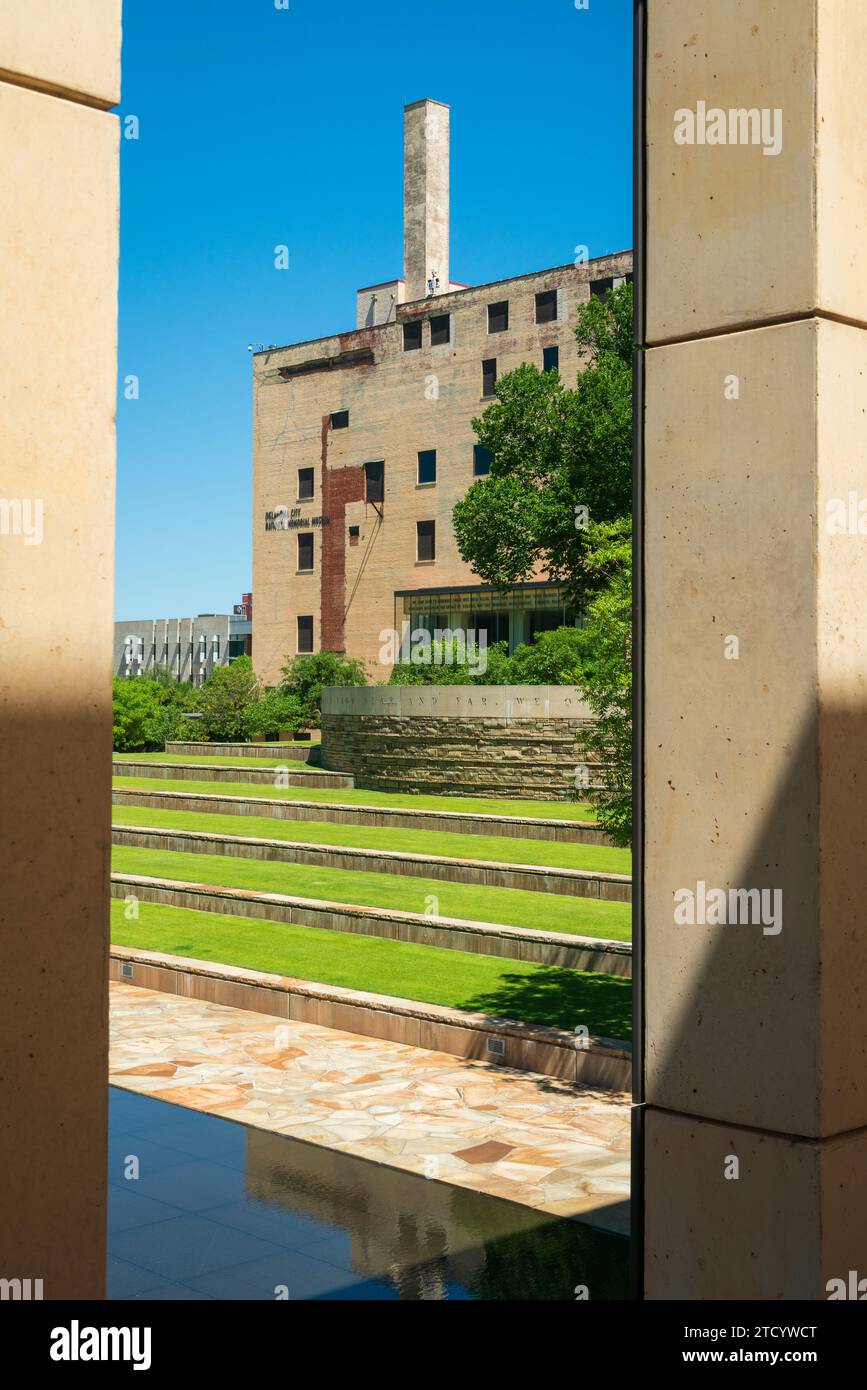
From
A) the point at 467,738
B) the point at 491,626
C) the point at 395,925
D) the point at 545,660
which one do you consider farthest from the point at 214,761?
the point at 395,925

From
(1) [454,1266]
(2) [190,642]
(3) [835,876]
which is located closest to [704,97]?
(3) [835,876]

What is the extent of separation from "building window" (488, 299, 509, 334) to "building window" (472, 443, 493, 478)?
159 inches

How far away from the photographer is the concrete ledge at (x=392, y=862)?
17.7m

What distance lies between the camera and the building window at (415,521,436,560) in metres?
47.5

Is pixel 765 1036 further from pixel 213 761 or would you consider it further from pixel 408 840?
pixel 213 761

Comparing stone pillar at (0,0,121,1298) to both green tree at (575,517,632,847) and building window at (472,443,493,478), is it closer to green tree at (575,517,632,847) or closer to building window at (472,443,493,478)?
green tree at (575,517,632,847)

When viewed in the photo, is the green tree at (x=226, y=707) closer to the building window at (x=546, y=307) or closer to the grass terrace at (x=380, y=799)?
the grass terrace at (x=380, y=799)

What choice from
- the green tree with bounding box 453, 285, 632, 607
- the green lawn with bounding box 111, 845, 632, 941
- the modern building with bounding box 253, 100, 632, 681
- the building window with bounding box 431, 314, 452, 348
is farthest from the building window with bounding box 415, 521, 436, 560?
the green lawn with bounding box 111, 845, 632, 941

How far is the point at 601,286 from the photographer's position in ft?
140

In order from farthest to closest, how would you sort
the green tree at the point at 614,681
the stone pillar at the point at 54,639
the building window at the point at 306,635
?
the building window at the point at 306,635
the green tree at the point at 614,681
the stone pillar at the point at 54,639

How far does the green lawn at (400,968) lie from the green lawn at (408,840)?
493 cm

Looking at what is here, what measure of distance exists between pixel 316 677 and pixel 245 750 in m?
7.67

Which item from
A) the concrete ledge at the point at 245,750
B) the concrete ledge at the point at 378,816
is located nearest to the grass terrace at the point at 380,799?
the concrete ledge at the point at 378,816
